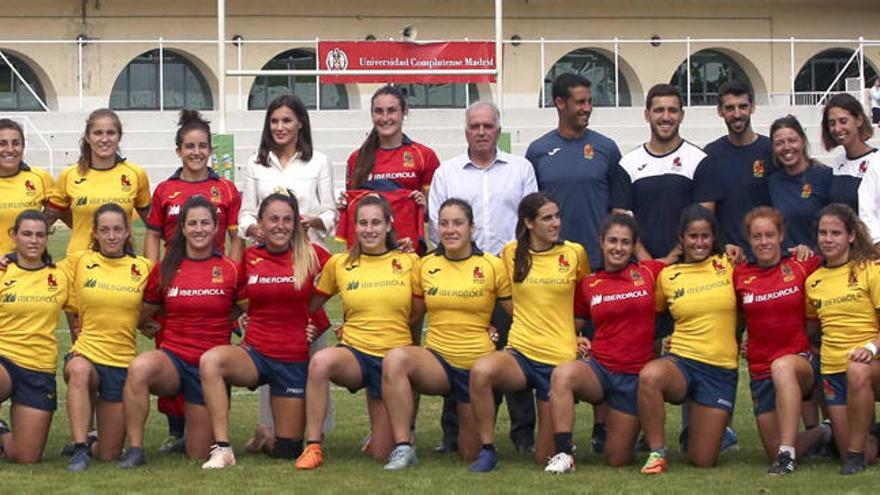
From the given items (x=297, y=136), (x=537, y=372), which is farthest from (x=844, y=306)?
(x=297, y=136)

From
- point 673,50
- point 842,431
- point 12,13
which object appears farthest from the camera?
point 673,50

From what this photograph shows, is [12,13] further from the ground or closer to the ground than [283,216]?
further from the ground

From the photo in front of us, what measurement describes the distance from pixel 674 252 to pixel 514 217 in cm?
81

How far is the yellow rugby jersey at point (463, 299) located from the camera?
295 inches

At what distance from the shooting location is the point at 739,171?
25.5 feet

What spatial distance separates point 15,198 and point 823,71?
27.4 metres

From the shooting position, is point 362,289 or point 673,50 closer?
point 362,289

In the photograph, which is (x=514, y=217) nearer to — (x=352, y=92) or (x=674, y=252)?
(x=674, y=252)

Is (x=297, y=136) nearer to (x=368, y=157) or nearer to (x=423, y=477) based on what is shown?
(x=368, y=157)

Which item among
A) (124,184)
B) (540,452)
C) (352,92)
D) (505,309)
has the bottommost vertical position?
(540,452)

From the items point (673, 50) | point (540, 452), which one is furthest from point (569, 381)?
point (673, 50)

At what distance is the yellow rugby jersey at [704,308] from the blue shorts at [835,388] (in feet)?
1.34

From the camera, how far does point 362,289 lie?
297 inches

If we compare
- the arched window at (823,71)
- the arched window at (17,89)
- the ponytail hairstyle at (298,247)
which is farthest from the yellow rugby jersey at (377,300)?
the arched window at (823,71)
